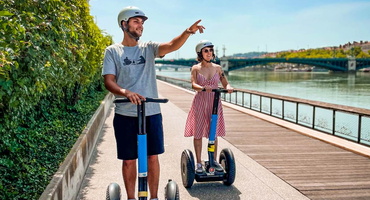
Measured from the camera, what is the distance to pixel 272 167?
5762mm

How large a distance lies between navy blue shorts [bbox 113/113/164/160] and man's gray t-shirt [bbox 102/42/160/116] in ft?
0.20

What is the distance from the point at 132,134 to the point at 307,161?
12.4 feet

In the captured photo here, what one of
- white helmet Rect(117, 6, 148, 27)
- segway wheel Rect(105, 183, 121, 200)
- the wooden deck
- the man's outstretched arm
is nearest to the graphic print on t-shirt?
the man's outstretched arm

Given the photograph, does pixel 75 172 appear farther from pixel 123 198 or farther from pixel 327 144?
pixel 327 144

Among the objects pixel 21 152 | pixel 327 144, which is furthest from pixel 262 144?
pixel 21 152

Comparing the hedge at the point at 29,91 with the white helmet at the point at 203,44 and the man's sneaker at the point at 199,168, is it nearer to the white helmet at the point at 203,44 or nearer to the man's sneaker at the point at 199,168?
the white helmet at the point at 203,44

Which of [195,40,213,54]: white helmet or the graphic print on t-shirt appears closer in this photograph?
the graphic print on t-shirt

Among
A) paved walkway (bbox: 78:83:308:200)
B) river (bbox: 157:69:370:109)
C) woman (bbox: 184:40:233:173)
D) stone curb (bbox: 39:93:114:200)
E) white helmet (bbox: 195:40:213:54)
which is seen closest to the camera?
stone curb (bbox: 39:93:114:200)

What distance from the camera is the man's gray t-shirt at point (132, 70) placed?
10.5ft

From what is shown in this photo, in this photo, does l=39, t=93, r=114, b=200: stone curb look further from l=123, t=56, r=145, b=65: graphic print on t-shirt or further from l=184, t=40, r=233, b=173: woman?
l=184, t=40, r=233, b=173: woman

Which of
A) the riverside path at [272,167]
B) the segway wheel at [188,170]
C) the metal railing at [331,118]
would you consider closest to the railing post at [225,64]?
the metal railing at [331,118]

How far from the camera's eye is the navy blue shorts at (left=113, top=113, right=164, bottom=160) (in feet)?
10.5

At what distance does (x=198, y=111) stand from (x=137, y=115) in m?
2.13

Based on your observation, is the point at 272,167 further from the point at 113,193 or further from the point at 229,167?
the point at 113,193
